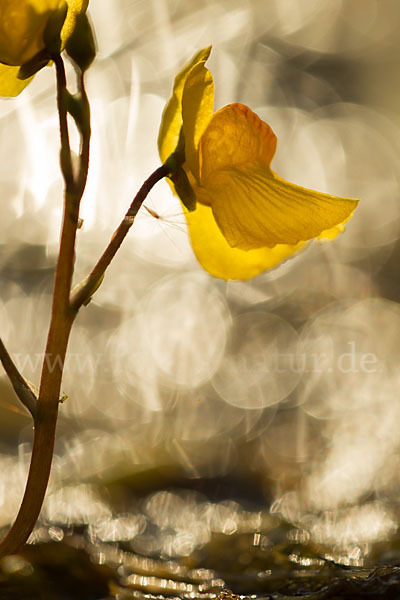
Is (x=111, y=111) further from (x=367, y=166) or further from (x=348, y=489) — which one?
(x=348, y=489)

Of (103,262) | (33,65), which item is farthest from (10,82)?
(103,262)

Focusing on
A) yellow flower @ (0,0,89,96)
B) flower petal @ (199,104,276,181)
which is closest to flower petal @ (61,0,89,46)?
yellow flower @ (0,0,89,96)

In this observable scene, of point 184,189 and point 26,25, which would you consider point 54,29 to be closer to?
point 26,25

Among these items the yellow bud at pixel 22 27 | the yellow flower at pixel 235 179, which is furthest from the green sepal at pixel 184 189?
the yellow bud at pixel 22 27

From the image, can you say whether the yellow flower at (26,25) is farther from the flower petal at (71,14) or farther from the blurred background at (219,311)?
the blurred background at (219,311)

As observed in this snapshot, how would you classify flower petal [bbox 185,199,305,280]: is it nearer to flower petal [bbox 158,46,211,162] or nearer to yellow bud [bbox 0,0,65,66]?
flower petal [bbox 158,46,211,162]

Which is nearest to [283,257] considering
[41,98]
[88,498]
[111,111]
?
[88,498]
